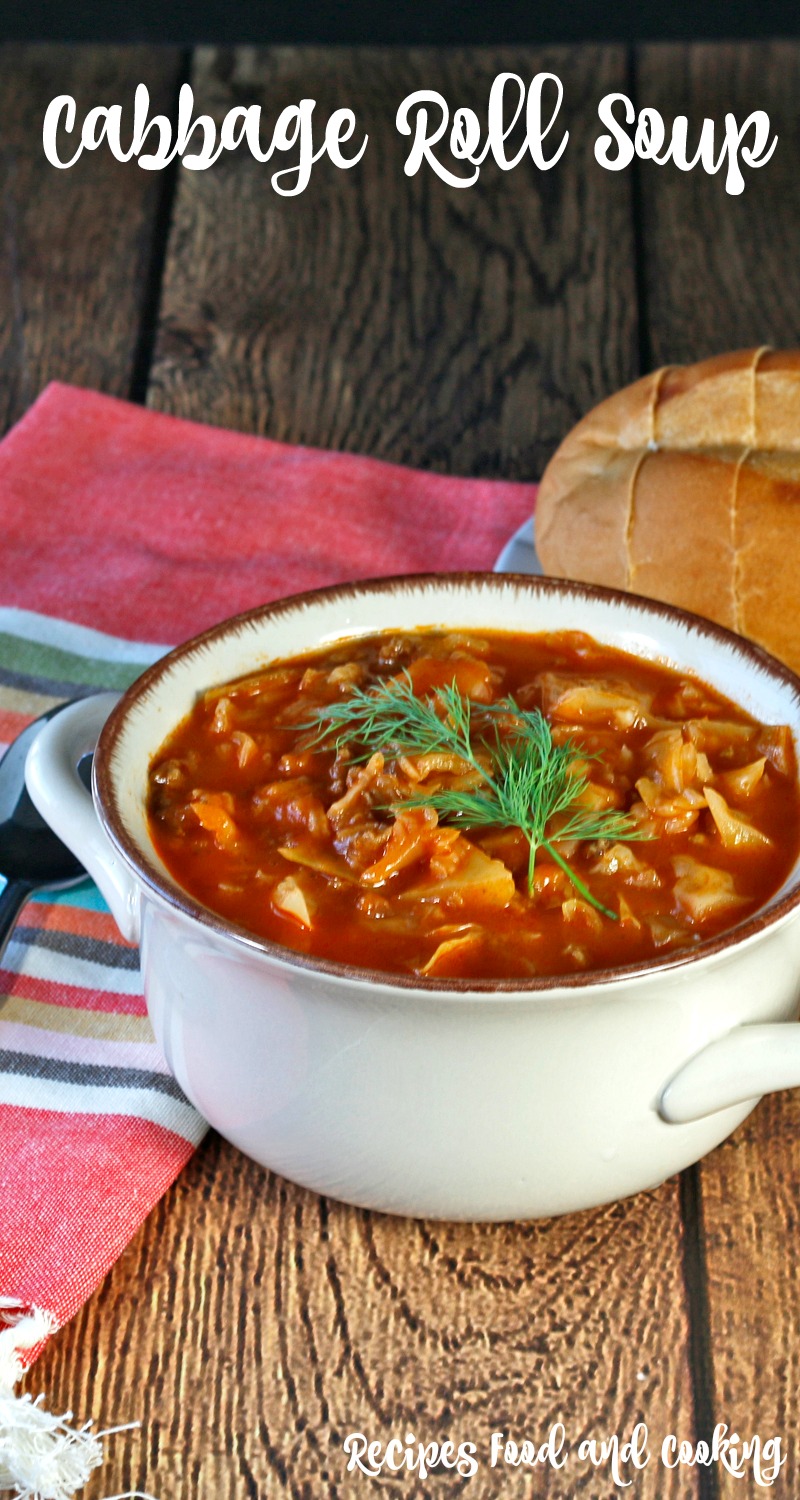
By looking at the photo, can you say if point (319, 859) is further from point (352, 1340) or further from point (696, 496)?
point (696, 496)

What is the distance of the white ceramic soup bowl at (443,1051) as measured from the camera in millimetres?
1854

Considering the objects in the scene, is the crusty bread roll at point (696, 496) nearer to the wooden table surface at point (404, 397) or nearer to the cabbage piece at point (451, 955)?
the wooden table surface at point (404, 397)

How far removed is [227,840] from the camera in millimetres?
2191

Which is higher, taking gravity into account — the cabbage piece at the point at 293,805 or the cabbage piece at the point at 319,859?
the cabbage piece at the point at 293,805

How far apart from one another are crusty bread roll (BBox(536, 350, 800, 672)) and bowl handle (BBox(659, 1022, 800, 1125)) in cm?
125

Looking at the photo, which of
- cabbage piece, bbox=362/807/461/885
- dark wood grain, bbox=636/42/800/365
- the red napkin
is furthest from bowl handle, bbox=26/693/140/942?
dark wood grain, bbox=636/42/800/365

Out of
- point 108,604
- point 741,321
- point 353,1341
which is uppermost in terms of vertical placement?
point 741,321

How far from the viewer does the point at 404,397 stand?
445 centimetres

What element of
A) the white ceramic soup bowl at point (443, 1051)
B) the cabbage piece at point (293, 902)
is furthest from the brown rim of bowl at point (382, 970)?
the cabbage piece at point (293, 902)

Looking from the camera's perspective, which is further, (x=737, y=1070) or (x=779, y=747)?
(x=779, y=747)

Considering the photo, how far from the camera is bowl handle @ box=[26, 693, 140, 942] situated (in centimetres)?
224

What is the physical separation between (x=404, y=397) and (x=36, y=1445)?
10.4 feet

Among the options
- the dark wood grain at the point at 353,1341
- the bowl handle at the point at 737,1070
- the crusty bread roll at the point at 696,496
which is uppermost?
the crusty bread roll at the point at 696,496

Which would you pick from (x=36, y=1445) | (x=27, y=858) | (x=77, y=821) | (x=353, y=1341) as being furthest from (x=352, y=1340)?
(x=27, y=858)
